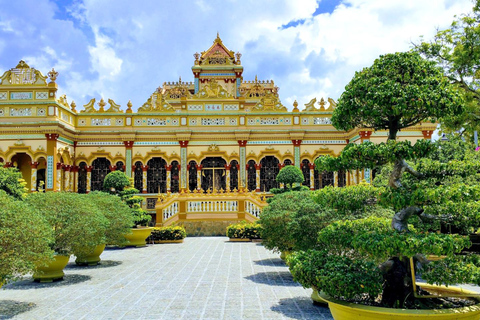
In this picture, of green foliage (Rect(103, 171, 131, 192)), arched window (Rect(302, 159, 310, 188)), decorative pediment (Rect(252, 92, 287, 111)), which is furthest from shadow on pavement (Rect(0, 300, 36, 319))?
decorative pediment (Rect(252, 92, 287, 111))

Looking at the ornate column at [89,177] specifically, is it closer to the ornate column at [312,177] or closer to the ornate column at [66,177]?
the ornate column at [66,177]

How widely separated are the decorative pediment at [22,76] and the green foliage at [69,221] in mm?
14873

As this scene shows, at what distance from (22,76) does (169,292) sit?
63.2 ft

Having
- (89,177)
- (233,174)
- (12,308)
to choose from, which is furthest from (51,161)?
(12,308)

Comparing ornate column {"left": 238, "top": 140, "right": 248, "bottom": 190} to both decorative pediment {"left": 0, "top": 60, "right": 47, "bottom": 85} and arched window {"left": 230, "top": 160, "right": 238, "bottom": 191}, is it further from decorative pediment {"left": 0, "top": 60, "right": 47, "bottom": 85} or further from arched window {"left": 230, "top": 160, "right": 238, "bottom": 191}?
decorative pediment {"left": 0, "top": 60, "right": 47, "bottom": 85}

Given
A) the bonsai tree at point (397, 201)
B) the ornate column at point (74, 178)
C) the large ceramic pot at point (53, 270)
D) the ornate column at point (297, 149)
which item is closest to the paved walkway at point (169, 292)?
the large ceramic pot at point (53, 270)

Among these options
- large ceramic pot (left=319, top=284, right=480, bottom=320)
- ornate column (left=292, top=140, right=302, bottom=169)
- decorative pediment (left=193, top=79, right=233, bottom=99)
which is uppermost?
decorative pediment (left=193, top=79, right=233, bottom=99)

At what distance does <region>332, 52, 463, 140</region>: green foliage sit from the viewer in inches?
229

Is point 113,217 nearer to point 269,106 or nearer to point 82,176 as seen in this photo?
point 82,176

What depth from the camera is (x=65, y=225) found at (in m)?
9.80

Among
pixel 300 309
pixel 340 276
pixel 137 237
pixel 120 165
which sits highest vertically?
pixel 120 165

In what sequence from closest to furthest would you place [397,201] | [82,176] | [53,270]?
[397,201] < [53,270] < [82,176]

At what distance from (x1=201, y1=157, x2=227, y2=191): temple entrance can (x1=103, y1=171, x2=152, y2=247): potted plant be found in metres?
6.15

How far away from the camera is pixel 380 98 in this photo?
590cm
